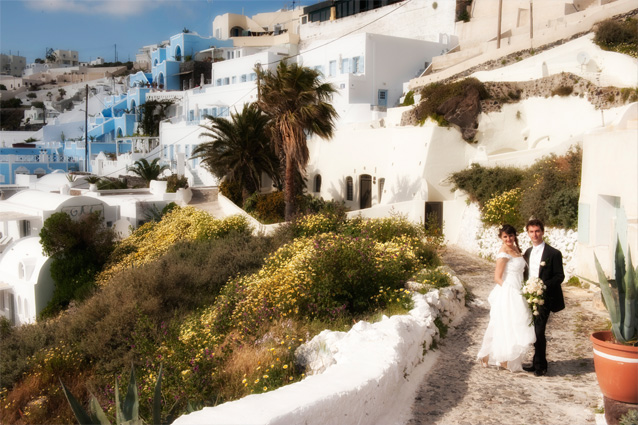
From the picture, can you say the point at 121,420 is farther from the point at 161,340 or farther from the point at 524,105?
the point at 524,105

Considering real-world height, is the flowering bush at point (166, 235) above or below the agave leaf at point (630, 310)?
below

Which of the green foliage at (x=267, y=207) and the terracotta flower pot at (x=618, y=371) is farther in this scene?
the green foliage at (x=267, y=207)

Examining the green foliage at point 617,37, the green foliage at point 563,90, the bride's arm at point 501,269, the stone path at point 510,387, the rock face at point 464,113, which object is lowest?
the stone path at point 510,387

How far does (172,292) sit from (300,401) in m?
9.02

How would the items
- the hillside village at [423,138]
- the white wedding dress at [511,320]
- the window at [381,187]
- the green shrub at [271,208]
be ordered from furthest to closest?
the window at [381,187]
the green shrub at [271,208]
the hillside village at [423,138]
the white wedding dress at [511,320]

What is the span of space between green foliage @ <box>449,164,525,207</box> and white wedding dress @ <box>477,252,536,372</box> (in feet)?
34.8

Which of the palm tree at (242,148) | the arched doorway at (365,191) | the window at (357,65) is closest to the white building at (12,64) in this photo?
the window at (357,65)

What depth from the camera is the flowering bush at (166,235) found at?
715 inches

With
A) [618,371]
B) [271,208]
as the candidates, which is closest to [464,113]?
[271,208]

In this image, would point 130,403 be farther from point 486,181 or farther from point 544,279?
point 486,181

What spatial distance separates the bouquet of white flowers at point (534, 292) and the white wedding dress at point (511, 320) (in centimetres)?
9

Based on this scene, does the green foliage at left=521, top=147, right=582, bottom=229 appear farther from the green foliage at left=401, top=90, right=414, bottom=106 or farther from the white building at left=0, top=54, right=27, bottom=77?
the white building at left=0, top=54, right=27, bottom=77

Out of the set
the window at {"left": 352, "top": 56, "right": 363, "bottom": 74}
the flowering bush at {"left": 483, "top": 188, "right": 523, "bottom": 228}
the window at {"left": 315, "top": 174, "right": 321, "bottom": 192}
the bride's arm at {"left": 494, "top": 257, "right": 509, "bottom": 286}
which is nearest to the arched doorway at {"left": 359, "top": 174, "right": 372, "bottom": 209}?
the window at {"left": 315, "top": 174, "right": 321, "bottom": 192}

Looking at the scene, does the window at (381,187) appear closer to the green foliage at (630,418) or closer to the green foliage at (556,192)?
A: the green foliage at (556,192)
